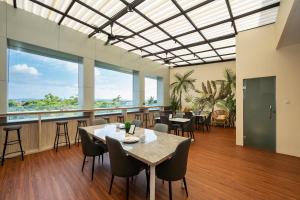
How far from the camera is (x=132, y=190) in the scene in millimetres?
→ 2285

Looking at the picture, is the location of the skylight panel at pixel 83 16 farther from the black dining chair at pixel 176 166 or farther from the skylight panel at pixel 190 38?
the black dining chair at pixel 176 166

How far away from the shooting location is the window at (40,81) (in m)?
3.88

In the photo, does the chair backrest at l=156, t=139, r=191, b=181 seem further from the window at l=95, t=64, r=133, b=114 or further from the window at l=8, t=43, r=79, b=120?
the window at l=95, t=64, r=133, b=114

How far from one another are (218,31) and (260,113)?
9.54 feet

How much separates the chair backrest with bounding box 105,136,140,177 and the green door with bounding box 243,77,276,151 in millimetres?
4041

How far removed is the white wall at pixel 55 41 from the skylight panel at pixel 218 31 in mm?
3510

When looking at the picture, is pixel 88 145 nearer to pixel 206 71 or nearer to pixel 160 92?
pixel 160 92

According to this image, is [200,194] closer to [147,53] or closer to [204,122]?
[204,122]

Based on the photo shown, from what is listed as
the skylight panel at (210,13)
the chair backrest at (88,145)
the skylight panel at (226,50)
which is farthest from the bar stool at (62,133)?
the skylight panel at (226,50)

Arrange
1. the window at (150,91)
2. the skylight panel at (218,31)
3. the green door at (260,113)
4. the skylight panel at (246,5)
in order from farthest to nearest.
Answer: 1. the window at (150,91)
2. the skylight panel at (218,31)
3. the green door at (260,113)
4. the skylight panel at (246,5)

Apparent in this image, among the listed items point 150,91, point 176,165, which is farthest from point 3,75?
point 150,91

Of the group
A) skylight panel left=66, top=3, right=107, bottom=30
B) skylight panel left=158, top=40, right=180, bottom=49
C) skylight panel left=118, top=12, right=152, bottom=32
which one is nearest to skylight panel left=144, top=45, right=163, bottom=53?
skylight panel left=158, top=40, right=180, bottom=49

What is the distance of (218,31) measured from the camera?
4.75 meters

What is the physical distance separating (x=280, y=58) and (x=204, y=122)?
3782 millimetres
